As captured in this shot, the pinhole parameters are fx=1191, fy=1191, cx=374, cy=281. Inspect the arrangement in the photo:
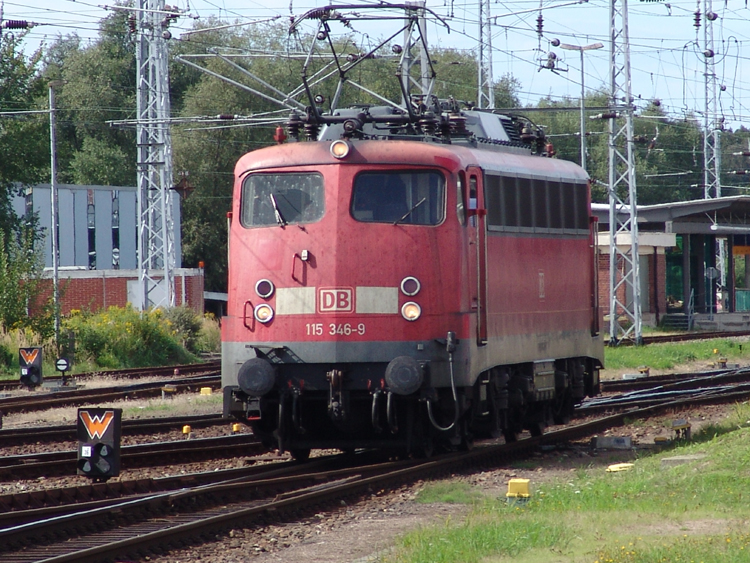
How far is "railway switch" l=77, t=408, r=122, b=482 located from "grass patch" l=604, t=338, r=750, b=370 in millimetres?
19347

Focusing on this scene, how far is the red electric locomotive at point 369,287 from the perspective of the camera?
12.2 meters

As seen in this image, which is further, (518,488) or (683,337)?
(683,337)

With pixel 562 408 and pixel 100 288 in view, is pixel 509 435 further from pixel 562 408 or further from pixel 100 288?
pixel 100 288

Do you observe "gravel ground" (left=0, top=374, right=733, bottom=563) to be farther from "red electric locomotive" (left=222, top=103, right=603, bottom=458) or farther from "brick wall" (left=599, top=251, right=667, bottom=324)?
"brick wall" (left=599, top=251, right=667, bottom=324)

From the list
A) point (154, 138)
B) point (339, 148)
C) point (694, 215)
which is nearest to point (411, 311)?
point (339, 148)

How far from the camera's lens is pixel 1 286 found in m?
29.0

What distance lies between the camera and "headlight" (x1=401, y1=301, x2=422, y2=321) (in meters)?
12.2

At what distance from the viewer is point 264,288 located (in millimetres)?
12578

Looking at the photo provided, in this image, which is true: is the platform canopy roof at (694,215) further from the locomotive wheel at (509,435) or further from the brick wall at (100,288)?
the locomotive wheel at (509,435)

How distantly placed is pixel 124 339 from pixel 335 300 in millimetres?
19409

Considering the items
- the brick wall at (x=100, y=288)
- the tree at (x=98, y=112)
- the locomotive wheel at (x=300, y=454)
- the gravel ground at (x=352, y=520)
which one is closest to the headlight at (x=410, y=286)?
the gravel ground at (x=352, y=520)

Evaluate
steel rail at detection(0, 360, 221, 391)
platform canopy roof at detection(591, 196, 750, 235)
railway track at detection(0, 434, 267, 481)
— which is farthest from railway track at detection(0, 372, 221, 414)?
platform canopy roof at detection(591, 196, 750, 235)

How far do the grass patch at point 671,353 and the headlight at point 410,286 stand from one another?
696 inches

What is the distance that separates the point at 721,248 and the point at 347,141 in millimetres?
48705
